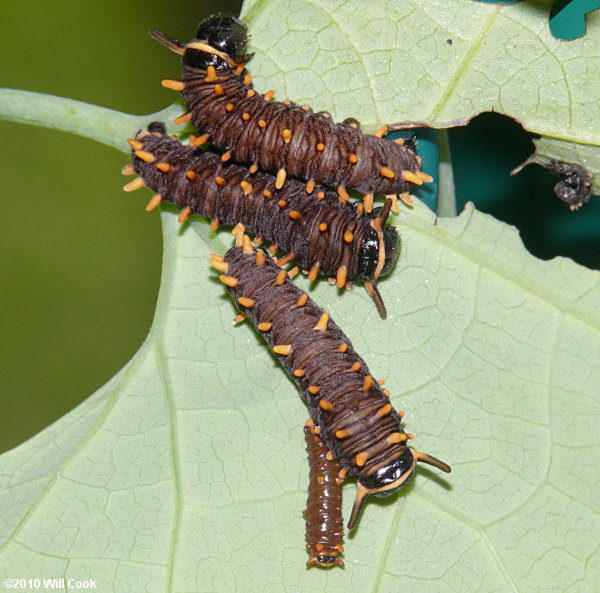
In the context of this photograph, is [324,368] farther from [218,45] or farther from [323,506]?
[218,45]

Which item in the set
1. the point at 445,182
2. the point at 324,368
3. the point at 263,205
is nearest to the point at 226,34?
the point at 263,205

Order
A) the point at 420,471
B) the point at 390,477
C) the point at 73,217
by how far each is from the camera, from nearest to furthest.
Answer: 1. the point at 390,477
2. the point at 420,471
3. the point at 73,217

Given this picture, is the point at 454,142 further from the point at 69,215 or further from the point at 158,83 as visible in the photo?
the point at 69,215

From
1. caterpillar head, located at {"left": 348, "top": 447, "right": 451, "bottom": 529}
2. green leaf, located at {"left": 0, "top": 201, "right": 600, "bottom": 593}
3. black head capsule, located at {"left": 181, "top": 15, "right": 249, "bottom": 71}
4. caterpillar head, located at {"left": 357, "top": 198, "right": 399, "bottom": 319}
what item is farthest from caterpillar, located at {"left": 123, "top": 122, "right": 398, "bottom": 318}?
caterpillar head, located at {"left": 348, "top": 447, "right": 451, "bottom": 529}

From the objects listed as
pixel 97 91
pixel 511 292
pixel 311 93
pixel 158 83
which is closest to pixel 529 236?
pixel 511 292

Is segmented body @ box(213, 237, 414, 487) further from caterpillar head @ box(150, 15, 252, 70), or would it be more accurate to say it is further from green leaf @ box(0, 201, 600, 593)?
caterpillar head @ box(150, 15, 252, 70)

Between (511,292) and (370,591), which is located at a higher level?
(511,292)
